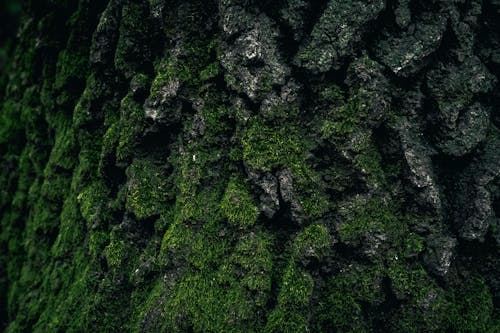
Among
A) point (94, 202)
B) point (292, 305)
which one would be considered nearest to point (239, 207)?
point (292, 305)

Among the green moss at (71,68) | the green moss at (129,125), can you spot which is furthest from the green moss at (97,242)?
the green moss at (71,68)

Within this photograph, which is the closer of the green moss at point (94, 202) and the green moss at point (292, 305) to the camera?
the green moss at point (292, 305)

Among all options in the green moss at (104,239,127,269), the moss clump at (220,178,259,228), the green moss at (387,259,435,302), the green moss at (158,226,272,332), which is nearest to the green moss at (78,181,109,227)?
the green moss at (104,239,127,269)

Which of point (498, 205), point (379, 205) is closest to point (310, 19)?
point (379, 205)

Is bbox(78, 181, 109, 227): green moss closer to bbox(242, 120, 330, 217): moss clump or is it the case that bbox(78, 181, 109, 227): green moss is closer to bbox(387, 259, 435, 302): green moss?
bbox(242, 120, 330, 217): moss clump

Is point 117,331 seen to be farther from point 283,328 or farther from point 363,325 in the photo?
point 363,325

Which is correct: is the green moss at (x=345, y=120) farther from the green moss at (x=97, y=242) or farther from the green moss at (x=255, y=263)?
the green moss at (x=97, y=242)
